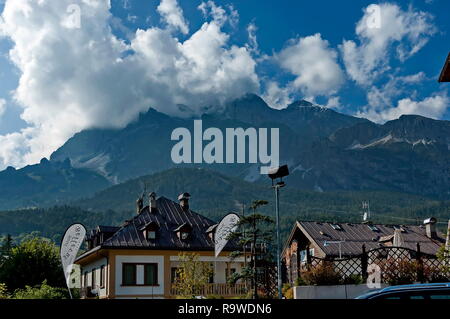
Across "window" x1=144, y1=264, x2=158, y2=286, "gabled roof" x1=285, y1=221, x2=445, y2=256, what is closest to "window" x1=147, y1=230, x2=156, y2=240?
"window" x1=144, y1=264, x2=158, y2=286

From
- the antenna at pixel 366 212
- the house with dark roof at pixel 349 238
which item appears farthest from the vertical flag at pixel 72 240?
the antenna at pixel 366 212

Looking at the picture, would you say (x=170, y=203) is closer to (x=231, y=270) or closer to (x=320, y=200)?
(x=231, y=270)

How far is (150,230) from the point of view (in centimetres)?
3594

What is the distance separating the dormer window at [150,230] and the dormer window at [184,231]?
1.66 meters

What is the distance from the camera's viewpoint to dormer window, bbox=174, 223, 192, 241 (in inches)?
1454

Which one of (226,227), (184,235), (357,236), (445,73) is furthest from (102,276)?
(445,73)

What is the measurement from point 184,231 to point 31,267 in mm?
10455

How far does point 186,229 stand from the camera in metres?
37.2

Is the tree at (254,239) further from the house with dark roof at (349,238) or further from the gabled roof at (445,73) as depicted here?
the house with dark roof at (349,238)

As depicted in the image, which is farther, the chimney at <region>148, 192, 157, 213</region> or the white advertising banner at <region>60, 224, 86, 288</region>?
the chimney at <region>148, 192, 157, 213</region>

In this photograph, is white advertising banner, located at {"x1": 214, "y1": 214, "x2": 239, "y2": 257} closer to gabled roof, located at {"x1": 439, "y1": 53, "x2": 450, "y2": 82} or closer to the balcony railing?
the balcony railing

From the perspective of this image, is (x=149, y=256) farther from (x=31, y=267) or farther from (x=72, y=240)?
(x=31, y=267)
